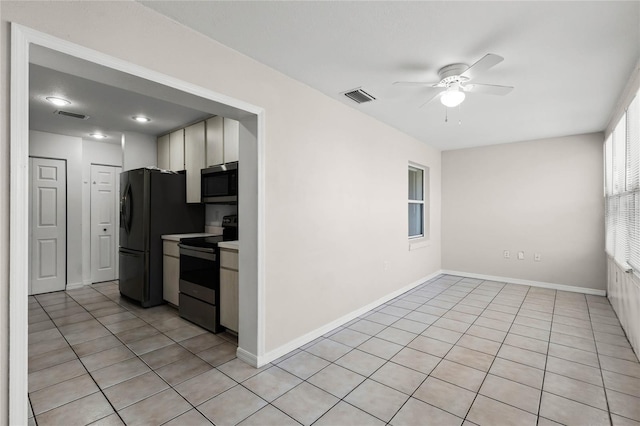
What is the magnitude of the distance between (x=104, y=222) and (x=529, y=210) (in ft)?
23.7

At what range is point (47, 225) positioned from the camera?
473 centimetres

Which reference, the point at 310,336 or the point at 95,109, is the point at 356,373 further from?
the point at 95,109

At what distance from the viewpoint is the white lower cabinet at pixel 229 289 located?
2861 mm

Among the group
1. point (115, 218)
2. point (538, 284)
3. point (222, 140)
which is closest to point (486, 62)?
point (222, 140)

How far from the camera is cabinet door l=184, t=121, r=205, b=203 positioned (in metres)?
3.95

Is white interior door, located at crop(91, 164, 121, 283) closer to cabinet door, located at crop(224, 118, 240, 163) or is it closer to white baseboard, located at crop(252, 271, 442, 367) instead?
cabinet door, located at crop(224, 118, 240, 163)

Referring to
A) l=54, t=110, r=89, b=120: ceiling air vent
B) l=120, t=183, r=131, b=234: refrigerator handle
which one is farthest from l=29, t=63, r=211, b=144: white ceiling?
l=120, t=183, r=131, b=234: refrigerator handle

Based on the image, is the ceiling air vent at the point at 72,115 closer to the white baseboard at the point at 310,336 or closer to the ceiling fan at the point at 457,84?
the white baseboard at the point at 310,336

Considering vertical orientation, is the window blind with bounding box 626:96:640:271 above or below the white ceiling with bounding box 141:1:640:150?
below

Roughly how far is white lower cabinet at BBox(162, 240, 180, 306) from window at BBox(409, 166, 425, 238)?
364 centimetres

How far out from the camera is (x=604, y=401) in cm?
199

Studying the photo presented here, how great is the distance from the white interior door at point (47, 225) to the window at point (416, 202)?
18.6 feet

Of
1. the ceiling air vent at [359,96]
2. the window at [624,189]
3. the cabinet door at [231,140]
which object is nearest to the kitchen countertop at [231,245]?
the cabinet door at [231,140]

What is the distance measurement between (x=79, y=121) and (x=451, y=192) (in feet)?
19.8
